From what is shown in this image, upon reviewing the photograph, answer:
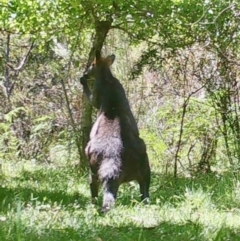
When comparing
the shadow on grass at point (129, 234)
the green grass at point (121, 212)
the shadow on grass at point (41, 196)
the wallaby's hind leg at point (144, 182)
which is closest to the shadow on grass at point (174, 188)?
the green grass at point (121, 212)

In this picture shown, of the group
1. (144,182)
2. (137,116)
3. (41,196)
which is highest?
(137,116)

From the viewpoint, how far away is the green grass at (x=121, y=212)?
439cm

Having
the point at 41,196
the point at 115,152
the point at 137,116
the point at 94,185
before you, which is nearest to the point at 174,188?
the point at 94,185

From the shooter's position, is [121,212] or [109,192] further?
[109,192]

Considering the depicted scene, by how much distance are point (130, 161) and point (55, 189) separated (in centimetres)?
123

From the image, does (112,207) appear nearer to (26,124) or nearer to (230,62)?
(230,62)

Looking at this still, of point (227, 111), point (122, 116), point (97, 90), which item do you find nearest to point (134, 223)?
point (122, 116)

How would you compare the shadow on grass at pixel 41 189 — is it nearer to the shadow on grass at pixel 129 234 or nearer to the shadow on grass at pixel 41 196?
the shadow on grass at pixel 41 196

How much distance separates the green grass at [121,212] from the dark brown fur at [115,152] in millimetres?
229

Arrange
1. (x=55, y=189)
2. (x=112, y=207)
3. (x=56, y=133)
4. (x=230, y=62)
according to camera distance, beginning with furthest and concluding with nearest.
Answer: (x=56, y=133)
(x=230, y=62)
(x=55, y=189)
(x=112, y=207)

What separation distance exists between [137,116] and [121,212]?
5815mm

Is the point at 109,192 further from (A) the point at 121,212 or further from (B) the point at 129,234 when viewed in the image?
(B) the point at 129,234

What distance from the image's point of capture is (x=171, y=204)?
20.2 feet

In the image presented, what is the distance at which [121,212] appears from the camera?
18.4 ft
